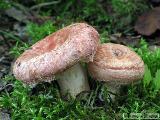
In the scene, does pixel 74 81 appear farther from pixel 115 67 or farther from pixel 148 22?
pixel 148 22

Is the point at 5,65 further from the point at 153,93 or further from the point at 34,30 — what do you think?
the point at 153,93

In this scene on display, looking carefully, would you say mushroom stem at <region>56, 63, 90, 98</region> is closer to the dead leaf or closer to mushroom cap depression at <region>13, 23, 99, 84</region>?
mushroom cap depression at <region>13, 23, 99, 84</region>

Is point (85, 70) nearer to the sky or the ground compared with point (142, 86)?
nearer to the sky

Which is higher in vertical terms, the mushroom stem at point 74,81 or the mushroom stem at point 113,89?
the mushroom stem at point 74,81

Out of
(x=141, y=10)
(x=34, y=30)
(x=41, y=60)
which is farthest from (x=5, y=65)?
(x=141, y=10)

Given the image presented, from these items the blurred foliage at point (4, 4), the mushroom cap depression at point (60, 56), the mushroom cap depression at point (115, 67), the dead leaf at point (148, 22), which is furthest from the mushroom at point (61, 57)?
the blurred foliage at point (4, 4)

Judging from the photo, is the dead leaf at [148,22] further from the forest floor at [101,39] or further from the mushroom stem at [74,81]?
the mushroom stem at [74,81]
